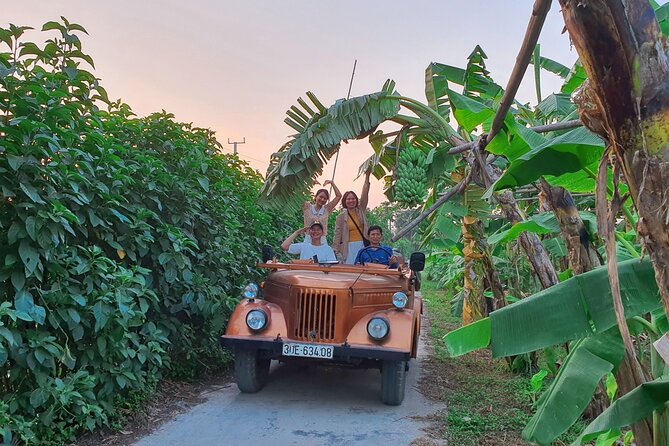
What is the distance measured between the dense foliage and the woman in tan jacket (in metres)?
1.95

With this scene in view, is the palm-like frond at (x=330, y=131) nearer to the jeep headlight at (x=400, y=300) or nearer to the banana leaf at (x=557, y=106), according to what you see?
the jeep headlight at (x=400, y=300)

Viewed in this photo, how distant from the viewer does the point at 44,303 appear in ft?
11.1

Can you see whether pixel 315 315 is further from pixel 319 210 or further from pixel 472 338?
pixel 472 338

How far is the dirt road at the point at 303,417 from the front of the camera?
4215mm

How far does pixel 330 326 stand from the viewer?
5301mm

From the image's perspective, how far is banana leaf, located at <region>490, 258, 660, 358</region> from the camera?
2273 mm

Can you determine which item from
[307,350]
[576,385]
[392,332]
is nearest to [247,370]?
[307,350]

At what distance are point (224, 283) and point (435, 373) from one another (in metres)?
3.03

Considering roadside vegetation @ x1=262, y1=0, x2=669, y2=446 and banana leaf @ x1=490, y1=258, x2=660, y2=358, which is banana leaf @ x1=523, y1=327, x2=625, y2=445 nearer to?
roadside vegetation @ x1=262, y1=0, x2=669, y2=446

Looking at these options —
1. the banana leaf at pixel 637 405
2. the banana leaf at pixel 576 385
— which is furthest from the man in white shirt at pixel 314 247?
the banana leaf at pixel 637 405

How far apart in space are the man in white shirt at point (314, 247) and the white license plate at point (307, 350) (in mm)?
1547

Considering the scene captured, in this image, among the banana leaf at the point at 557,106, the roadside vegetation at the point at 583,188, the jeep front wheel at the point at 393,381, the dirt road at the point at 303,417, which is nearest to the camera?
the roadside vegetation at the point at 583,188

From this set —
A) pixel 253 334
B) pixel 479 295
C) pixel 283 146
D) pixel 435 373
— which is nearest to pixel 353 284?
pixel 253 334

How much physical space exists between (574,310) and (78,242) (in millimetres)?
3497
